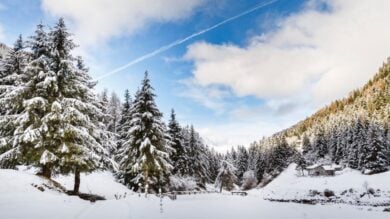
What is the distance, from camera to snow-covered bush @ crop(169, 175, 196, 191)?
147 feet

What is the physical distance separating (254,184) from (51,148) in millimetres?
97166

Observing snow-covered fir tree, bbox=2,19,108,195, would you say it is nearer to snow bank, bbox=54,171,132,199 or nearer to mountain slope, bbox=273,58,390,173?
snow bank, bbox=54,171,132,199

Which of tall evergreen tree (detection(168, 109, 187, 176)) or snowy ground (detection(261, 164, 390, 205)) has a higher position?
tall evergreen tree (detection(168, 109, 187, 176))

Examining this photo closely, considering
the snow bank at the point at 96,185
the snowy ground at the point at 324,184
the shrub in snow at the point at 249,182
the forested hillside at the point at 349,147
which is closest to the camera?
the snow bank at the point at 96,185

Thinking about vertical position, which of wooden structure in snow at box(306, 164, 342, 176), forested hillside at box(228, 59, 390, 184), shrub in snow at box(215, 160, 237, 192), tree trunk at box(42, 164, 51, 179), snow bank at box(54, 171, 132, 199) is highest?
forested hillside at box(228, 59, 390, 184)

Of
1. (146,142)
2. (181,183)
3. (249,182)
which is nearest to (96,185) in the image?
(146,142)

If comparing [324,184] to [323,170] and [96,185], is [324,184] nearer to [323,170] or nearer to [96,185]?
[323,170]

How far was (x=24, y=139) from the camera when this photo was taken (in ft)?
69.9

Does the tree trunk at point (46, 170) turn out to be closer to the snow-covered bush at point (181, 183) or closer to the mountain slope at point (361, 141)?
the snow-covered bush at point (181, 183)

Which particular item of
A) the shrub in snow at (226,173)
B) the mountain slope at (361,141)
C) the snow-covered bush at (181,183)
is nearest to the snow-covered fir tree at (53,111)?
the snow-covered bush at (181,183)

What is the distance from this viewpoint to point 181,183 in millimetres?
46281

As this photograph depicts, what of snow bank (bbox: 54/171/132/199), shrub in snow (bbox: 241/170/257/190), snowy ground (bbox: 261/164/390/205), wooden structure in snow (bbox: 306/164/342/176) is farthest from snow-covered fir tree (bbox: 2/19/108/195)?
shrub in snow (bbox: 241/170/257/190)

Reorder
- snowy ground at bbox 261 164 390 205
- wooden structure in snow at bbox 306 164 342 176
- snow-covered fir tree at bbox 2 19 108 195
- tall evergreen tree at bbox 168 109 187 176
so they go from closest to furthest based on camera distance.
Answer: snow-covered fir tree at bbox 2 19 108 195 → tall evergreen tree at bbox 168 109 187 176 → snowy ground at bbox 261 164 390 205 → wooden structure in snow at bbox 306 164 342 176

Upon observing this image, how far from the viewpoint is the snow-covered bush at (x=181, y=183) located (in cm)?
4466
